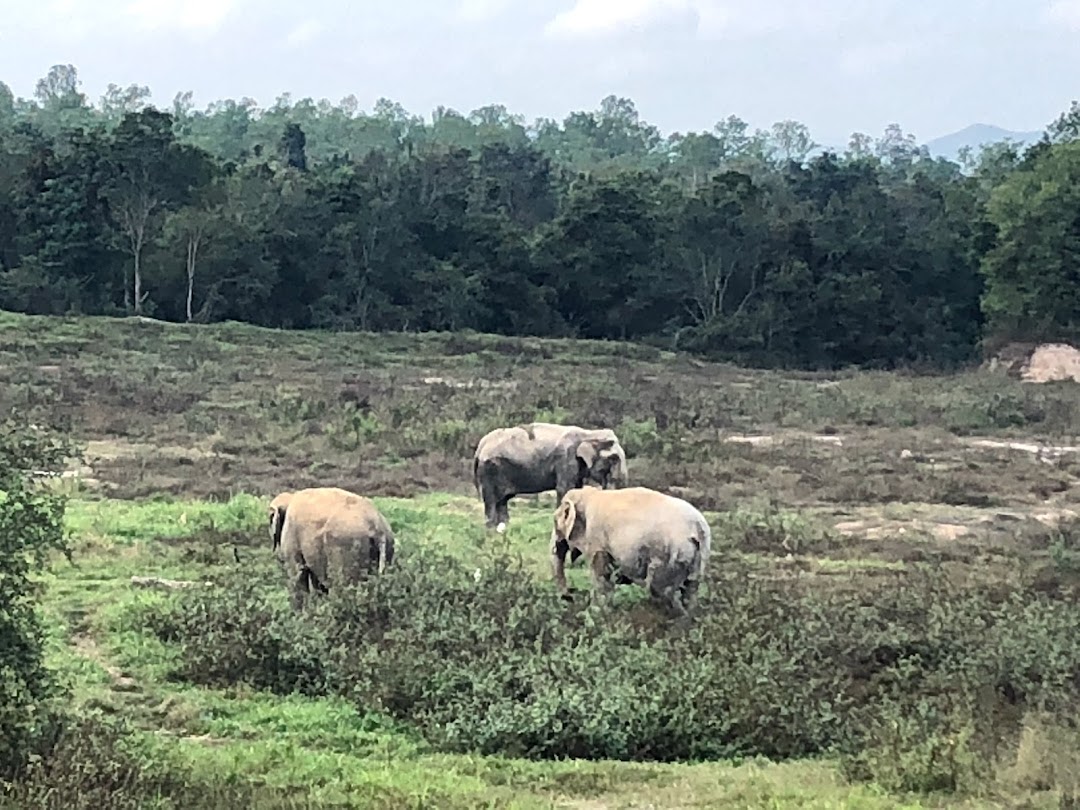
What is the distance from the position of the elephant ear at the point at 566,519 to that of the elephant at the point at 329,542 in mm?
1410

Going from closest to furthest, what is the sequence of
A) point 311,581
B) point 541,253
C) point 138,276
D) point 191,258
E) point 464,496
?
point 311,581 < point 464,496 < point 191,258 < point 138,276 < point 541,253

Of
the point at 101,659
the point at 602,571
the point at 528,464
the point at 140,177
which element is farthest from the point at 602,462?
the point at 140,177

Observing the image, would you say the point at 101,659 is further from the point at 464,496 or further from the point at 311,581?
the point at 464,496

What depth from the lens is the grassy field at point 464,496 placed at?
718 cm

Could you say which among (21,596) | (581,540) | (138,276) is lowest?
(581,540)

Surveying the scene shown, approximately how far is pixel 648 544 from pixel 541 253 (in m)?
35.1

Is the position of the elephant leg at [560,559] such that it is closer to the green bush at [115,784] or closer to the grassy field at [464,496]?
the grassy field at [464,496]

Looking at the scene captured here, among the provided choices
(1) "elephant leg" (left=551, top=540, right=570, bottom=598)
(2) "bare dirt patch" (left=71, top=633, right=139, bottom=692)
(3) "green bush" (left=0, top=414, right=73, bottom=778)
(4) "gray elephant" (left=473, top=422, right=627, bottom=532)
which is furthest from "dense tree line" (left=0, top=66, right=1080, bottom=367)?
(3) "green bush" (left=0, top=414, right=73, bottom=778)

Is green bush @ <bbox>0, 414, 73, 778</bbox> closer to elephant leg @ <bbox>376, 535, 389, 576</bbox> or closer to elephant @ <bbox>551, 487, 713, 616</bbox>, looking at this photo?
elephant leg @ <bbox>376, 535, 389, 576</bbox>

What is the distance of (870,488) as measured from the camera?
18.0 meters

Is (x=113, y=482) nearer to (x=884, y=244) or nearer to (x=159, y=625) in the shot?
(x=159, y=625)

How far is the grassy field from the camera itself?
23.6ft

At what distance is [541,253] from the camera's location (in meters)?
45.4

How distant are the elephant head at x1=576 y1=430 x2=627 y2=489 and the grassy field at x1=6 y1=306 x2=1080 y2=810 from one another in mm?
785
